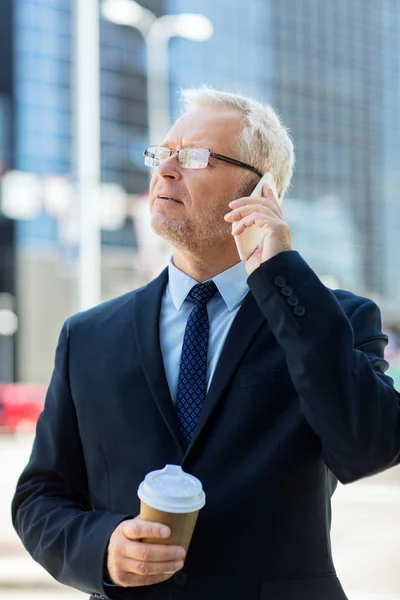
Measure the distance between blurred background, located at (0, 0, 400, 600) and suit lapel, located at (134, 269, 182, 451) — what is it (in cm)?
224

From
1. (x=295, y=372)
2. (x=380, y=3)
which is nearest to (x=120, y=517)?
(x=295, y=372)

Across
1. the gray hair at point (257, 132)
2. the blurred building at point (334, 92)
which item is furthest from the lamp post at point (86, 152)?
the blurred building at point (334, 92)

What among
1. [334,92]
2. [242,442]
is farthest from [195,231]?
[334,92]

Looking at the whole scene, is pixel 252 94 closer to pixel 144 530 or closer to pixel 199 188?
pixel 199 188

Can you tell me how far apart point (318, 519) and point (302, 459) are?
0.14 metres

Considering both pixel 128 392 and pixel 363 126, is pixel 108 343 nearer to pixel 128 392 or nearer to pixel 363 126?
pixel 128 392

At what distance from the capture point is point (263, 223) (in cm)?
186

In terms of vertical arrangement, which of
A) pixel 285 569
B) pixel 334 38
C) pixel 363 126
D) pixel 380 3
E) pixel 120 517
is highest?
pixel 380 3

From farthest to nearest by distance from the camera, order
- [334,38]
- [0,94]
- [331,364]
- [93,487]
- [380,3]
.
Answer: [380,3], [334,38], [0,94], [93,487], [331,364]

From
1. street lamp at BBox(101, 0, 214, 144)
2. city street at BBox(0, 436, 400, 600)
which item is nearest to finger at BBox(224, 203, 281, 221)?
city street at BBox(0, 436, 400, 600)

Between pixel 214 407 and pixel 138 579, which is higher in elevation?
pixel 214 407

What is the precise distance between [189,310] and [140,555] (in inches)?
29.6

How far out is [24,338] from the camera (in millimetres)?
35219

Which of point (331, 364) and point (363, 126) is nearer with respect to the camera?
point (331, 364)
